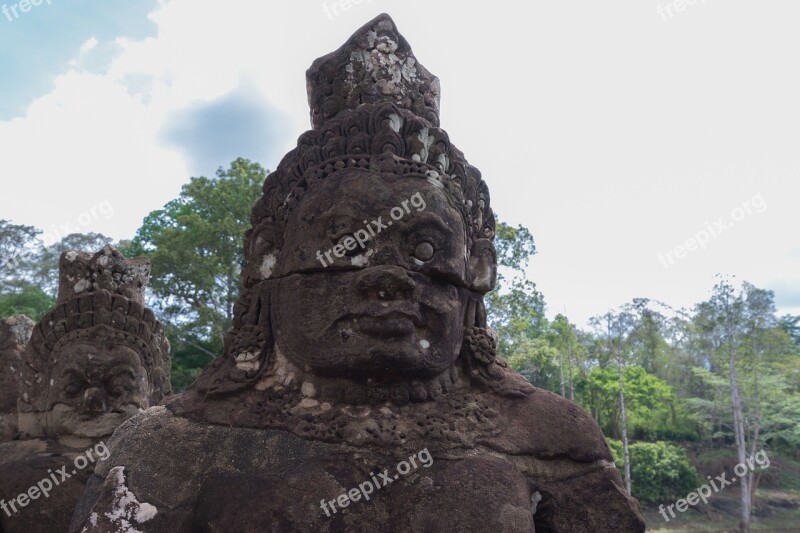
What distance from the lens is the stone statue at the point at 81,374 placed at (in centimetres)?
445

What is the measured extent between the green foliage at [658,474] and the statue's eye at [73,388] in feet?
61.4

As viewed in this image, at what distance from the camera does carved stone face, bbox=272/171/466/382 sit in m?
2.61

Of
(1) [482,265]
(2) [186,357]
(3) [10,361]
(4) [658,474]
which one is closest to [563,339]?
(4) [658,474]

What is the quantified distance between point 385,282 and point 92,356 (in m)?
3.39

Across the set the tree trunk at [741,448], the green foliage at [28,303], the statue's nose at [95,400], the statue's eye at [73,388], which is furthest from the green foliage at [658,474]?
the green foliage at [28,303]

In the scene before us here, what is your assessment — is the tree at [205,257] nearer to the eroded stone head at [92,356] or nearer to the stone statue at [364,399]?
the eroded stone head at [92,356]

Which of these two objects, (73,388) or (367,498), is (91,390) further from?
(367,498)

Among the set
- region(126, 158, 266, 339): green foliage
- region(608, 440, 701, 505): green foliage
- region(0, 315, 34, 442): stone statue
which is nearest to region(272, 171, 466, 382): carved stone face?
region(0, 315, 34, 442): stone statue

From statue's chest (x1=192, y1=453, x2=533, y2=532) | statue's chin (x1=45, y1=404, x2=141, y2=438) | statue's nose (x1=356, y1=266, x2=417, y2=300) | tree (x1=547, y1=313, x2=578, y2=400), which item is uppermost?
tree (x1=547, y1=313, x2=578, y2=400)

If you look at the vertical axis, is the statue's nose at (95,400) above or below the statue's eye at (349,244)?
below

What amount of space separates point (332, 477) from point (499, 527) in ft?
2.34

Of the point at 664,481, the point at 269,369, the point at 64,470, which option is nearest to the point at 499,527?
→ the point at 269,369

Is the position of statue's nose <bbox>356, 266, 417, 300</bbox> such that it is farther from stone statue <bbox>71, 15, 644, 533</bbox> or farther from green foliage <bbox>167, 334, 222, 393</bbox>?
green foliage <bbox>167, 334, 222, 393</bbox>

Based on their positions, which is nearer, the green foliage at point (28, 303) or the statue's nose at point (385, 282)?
the statue's nose at point (385, 282)
